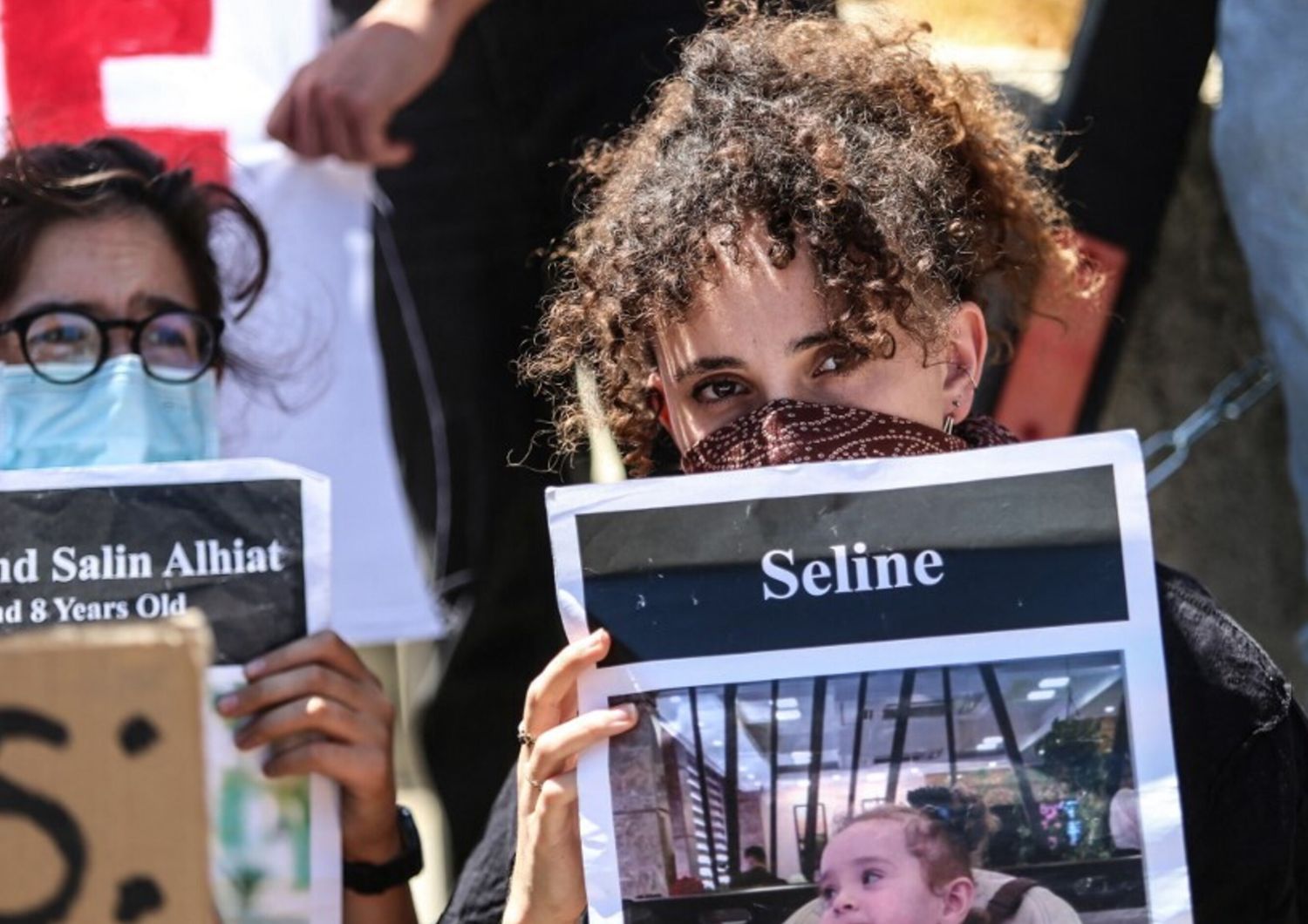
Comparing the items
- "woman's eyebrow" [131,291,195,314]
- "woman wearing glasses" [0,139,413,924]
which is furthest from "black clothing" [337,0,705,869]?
"woman's eyebrow" [131,291,195,314]

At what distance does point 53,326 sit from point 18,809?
113cm

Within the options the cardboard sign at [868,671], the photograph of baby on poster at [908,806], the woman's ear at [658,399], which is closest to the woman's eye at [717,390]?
the woman's ear at [658,399]

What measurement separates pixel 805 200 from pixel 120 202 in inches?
34.6

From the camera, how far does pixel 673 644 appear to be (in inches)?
68.2

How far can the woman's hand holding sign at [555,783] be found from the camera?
5.66 ft

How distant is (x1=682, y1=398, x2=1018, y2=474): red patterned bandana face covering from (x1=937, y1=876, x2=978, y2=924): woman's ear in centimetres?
39

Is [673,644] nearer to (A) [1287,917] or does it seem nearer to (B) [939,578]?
(B) [939,578]

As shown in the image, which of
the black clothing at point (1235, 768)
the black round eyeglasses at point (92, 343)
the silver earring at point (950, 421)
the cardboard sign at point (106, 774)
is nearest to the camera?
the cardboard sign at point (106, 774)

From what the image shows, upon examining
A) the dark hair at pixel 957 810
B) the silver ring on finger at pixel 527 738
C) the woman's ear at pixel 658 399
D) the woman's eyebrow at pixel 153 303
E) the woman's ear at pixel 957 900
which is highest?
the woman's eyebrow at pixel 153 303

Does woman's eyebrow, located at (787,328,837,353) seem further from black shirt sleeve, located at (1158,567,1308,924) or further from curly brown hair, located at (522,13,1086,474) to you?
black shirt sleeve, located at (1158,567,1308,924)

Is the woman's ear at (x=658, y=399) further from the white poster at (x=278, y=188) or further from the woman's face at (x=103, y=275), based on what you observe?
the white poster at (x=278, y=188)

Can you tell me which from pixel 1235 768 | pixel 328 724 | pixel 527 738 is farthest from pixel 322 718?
pixel 1235 768

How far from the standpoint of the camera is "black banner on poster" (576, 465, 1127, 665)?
1700 mm

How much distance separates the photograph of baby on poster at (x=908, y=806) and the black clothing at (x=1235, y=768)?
172 mm
